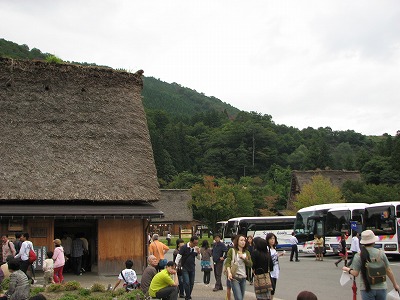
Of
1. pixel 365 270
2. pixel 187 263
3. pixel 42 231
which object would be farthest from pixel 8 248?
pixel 365 270

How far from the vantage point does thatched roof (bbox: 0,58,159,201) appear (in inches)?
769

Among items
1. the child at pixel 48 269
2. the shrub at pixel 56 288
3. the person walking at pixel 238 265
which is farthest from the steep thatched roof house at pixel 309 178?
the person walking at pixel 238 265

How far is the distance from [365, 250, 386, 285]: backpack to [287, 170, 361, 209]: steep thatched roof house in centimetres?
4844

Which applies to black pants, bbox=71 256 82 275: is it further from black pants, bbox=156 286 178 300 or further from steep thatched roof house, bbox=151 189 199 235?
steep thatched roof house, bbox=151 189 199 235

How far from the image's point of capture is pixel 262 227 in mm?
38156

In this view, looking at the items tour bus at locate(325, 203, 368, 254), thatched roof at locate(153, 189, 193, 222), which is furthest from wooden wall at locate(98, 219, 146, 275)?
thatched roof at locate(153, 189, 193, 222)

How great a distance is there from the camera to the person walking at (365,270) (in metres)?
7.87

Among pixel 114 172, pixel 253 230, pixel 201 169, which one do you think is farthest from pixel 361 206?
pixel 201 169

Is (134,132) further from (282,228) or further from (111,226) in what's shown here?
(282,228)

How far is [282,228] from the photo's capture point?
3894 cm

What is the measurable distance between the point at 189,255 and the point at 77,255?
782cm

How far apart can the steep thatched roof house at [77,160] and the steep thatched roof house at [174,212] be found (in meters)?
38.5

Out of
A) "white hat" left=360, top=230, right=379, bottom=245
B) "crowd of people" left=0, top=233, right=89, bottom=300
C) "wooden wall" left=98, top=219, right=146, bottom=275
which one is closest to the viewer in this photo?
"white hat" left=360, top=230, right=379, bottom=245

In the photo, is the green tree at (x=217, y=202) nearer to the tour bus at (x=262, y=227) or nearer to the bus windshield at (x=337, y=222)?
the tour bus at (x=262, y=227)
